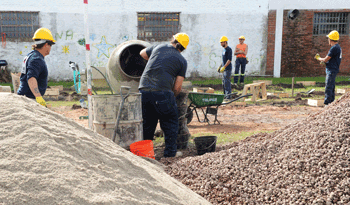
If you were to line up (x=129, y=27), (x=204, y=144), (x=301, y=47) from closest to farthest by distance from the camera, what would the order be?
(x=204, y=144), (x=129, y=27), (x=301, y=47)

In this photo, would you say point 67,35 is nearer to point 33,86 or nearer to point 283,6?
point 283,6

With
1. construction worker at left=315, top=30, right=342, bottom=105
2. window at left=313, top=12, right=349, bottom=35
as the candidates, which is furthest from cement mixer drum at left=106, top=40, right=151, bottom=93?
window at left=313, top=12, right=349, bottom=35

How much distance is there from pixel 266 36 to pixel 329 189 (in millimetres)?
14898

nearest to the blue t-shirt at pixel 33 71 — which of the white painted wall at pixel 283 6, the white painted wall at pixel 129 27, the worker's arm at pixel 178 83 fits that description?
→ the worker's arm at pixel 178 83

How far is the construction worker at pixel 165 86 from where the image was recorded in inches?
180

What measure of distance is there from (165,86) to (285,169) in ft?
6.55

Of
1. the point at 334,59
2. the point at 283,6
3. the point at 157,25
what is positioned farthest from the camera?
the point at 283,6

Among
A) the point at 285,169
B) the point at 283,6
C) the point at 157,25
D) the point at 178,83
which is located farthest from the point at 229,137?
Answer: the point at 283,6

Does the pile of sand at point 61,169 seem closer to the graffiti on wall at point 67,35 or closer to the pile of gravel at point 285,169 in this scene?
the pile of gravel at point 285,169

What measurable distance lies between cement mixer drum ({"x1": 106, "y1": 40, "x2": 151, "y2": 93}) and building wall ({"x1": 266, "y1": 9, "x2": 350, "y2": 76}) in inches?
458

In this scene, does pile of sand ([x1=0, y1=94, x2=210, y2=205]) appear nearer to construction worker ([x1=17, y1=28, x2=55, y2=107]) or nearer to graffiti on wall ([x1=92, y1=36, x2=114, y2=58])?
construction worker ([x1=17, y1=28, x2=55, y2=107])

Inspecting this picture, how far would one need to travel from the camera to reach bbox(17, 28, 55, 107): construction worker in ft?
13.8

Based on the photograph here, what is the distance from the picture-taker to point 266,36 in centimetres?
1680

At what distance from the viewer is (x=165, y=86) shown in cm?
456
